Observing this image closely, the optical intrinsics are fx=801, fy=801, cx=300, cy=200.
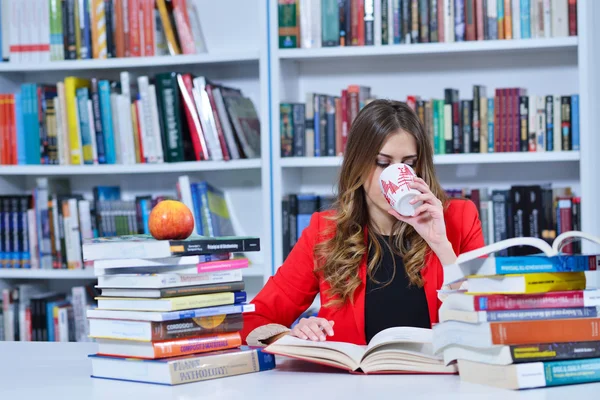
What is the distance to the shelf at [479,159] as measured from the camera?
274cm

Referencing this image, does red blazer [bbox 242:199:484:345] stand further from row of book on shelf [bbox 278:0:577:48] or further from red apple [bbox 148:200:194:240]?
row of book on shelf [bbox 278:0:577:48]

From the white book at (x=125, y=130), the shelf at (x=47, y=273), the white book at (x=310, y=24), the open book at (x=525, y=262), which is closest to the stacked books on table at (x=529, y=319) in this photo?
the open book at (x=525, y=262)

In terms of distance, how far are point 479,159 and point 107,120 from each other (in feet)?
4.58

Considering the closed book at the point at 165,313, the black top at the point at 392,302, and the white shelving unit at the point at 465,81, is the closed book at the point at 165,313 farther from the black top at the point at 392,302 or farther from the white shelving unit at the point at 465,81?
the white shelving unit at the point at 465,81

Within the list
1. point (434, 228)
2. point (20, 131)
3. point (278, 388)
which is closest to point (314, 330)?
point (278, 388)

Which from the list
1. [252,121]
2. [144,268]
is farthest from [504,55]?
[144,268]

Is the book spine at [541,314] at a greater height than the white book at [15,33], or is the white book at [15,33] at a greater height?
the white book at [15,33]

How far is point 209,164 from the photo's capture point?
2959 millimetres

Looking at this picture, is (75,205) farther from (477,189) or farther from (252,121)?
(477,189)

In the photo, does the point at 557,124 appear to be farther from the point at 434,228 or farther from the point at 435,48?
the point at 434,228

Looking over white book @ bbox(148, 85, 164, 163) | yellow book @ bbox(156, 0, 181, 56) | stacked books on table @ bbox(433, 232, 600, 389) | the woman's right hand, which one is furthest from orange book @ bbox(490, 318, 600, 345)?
yellow book @ bbox(156, 0, 181, 56)

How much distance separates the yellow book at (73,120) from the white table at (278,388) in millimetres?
1758

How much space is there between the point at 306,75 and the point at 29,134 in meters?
1.12

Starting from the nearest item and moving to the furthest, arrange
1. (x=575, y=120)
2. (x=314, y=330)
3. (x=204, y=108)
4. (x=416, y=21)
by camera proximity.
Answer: (x=314, y=330) → (x=575, y=120) → (x=416, y=21) → (x=204, y=108)
